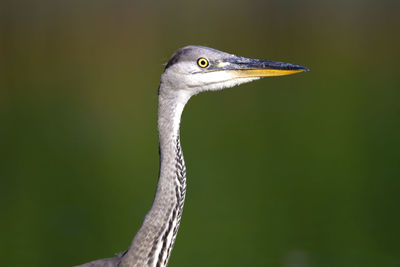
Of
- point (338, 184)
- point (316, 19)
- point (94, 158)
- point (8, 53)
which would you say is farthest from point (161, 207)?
point (316, 19)

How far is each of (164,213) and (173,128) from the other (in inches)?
19.5

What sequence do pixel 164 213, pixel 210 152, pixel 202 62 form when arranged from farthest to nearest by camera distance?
pixel 210 152 → pixel 202 62 → pixel 164 213

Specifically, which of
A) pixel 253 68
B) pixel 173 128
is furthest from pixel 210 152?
pixel 173 128

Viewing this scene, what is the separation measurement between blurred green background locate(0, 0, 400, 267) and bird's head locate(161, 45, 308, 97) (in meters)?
0.32

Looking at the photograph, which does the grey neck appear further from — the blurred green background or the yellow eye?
the blurred green background

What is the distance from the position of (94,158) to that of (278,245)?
160 inches

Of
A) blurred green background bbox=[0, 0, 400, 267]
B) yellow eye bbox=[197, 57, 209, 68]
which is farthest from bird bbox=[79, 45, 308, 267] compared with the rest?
blurred green background bbox=[0, 0, 400, 267]

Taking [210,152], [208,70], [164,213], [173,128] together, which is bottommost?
[210,152]

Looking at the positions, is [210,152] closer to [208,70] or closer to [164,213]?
[208,70]

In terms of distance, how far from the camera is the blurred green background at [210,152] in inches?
294

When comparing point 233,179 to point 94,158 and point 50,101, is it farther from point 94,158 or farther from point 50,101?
point 50,101

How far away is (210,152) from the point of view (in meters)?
10.6

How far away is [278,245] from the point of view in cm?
739

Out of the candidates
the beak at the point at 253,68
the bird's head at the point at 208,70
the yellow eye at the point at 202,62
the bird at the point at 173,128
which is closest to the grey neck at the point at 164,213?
the bird at the point at 173,128
